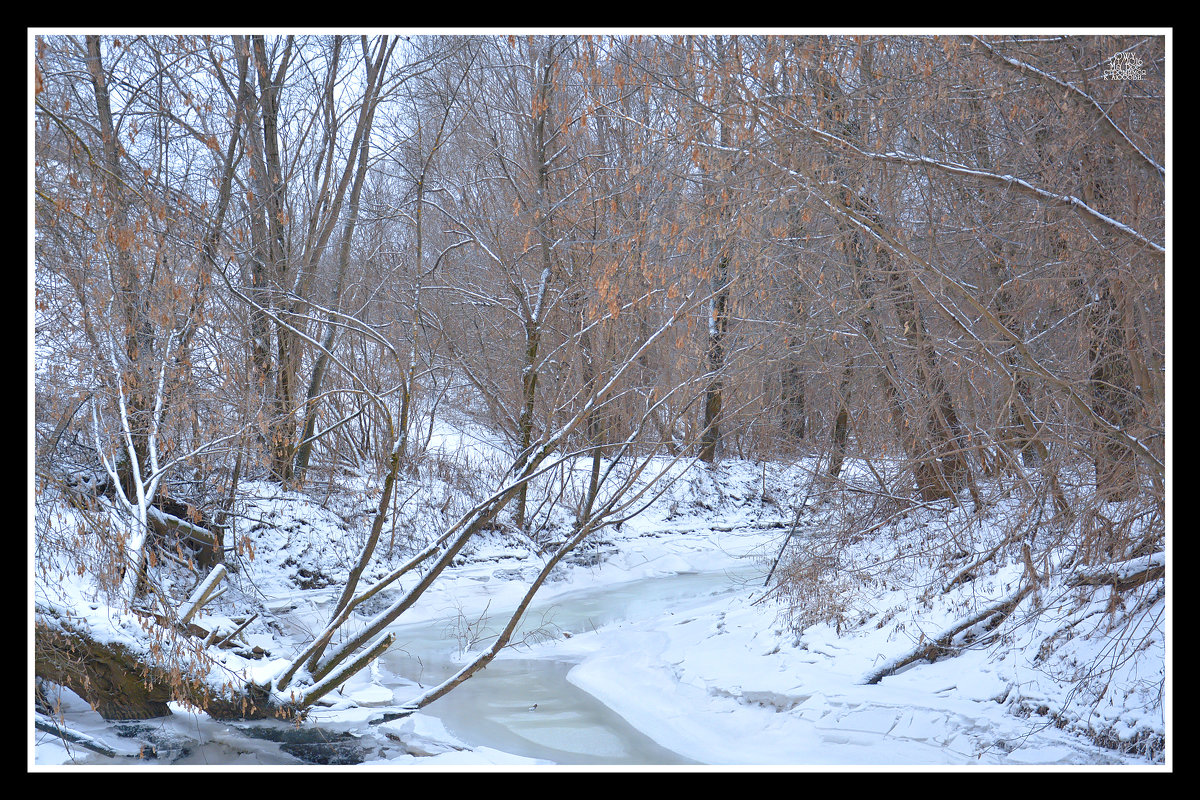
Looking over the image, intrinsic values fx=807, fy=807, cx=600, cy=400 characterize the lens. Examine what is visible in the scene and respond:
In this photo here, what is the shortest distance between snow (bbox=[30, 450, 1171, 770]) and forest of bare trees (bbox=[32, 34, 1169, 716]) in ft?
1.24

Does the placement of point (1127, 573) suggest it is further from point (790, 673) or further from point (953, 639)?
point (790, 673)

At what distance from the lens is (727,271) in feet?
19.5

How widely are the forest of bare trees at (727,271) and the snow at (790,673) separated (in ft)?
1.24

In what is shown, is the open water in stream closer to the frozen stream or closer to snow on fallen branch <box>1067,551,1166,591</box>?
the frozen stream

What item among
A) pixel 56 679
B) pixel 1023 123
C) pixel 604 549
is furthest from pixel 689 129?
pixel 604 549

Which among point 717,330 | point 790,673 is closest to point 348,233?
point 717,330

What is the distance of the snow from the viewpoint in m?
4.05

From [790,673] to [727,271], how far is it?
2861 mm

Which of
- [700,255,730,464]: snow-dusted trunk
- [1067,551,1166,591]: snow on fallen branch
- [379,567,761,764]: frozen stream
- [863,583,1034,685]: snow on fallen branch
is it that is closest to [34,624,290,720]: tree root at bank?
[379,567,761,764]: frozen stream

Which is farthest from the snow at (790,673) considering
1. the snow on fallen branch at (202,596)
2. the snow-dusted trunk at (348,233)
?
the snow-dusted trunk at (348,233)

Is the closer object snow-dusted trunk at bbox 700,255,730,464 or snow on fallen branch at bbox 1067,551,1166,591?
snow on fallen branch at bbox 1067,551,1166,591

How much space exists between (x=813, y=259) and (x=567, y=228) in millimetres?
2582

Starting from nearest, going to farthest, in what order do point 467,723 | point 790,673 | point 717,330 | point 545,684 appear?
1. point 467,723
2. point 790,673
3. point 545,684
4. point 717,330
